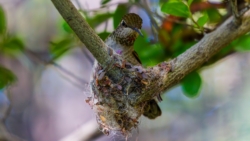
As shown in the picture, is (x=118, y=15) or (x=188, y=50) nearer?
(x=188, y=50)

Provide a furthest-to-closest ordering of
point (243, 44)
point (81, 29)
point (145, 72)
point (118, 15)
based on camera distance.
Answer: point (118, 15) → point (243, 44) → point (145, 72) → point (81, 29)

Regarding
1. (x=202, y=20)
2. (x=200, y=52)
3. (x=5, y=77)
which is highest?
(x=5, y=77)

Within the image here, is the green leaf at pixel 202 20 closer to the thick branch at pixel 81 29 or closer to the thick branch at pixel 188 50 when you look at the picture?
the thick branch at pixel 188 50

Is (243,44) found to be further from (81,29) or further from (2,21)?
(2,21)

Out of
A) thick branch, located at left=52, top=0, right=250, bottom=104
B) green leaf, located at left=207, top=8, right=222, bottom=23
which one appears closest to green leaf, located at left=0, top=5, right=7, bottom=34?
thick branch, located at left=52, top=0, right=250, bottom=104

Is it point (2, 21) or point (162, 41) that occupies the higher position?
point (2, 21)

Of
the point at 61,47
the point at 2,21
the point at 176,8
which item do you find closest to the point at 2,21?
the point at 2,21

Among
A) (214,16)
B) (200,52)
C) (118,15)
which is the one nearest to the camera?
(200,52)
